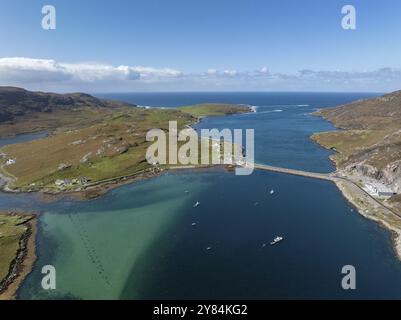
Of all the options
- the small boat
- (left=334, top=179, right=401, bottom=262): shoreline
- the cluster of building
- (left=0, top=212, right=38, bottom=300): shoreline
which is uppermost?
the cluster of building

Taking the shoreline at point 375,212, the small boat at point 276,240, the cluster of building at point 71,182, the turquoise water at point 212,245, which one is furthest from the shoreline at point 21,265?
the shoreline at point 375,212

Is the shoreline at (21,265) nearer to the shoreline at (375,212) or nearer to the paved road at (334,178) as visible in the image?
the shoreline at (375,212)

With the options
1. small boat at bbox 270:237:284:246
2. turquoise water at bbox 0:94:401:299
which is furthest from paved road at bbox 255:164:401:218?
small boat at bbox 270:237:284:246

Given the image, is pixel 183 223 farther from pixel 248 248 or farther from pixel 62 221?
pixel 62 221

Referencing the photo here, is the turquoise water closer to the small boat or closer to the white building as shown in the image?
the small boat
